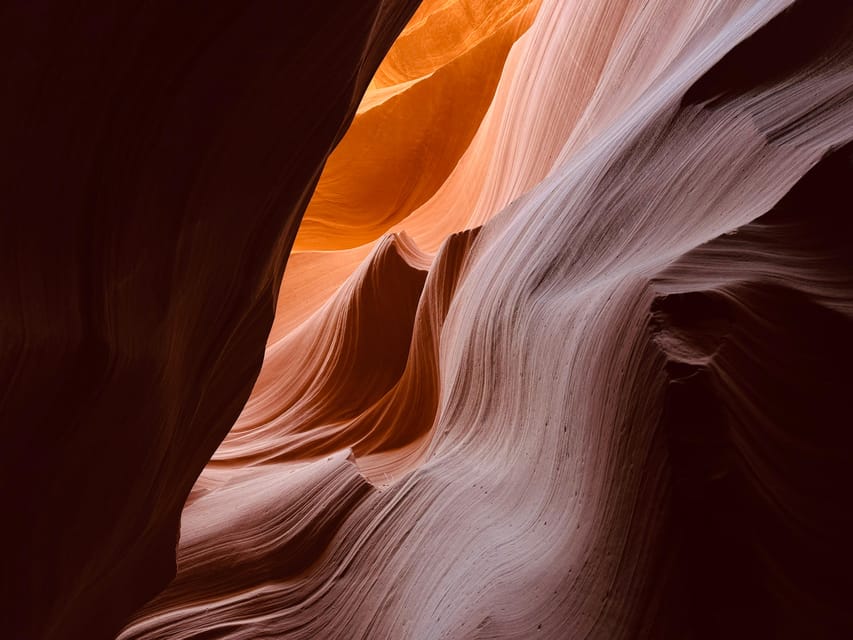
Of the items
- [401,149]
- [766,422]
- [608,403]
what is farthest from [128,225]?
[401,149]

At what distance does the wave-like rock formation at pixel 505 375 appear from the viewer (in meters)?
0.99

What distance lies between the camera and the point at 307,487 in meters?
1.78

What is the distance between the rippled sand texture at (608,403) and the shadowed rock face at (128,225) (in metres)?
0.44

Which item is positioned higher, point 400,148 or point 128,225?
point 400,148

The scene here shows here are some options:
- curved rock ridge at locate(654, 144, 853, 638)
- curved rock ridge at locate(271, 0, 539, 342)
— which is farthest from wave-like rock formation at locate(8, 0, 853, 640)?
curved rock ridge at locate(271, 0, 539, 342)

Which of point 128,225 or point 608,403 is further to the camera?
point 608,403

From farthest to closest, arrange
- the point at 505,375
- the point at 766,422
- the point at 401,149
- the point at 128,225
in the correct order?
the point at 401,149
the point at 505,375
the point at 766,422
the point at 128,225

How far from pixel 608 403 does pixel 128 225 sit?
0.69m

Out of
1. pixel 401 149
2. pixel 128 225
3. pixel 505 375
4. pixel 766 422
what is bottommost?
pixel 766 422

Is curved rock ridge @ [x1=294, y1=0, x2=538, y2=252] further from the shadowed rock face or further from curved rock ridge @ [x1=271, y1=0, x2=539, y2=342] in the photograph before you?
the shadowed rock face

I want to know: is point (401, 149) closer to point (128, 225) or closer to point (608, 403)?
point (608, 403)

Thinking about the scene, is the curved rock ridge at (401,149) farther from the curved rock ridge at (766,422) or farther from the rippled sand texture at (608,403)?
the curved rock ridge at (766,422)

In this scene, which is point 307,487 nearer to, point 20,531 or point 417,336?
point 417,336

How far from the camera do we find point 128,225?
94 cm
